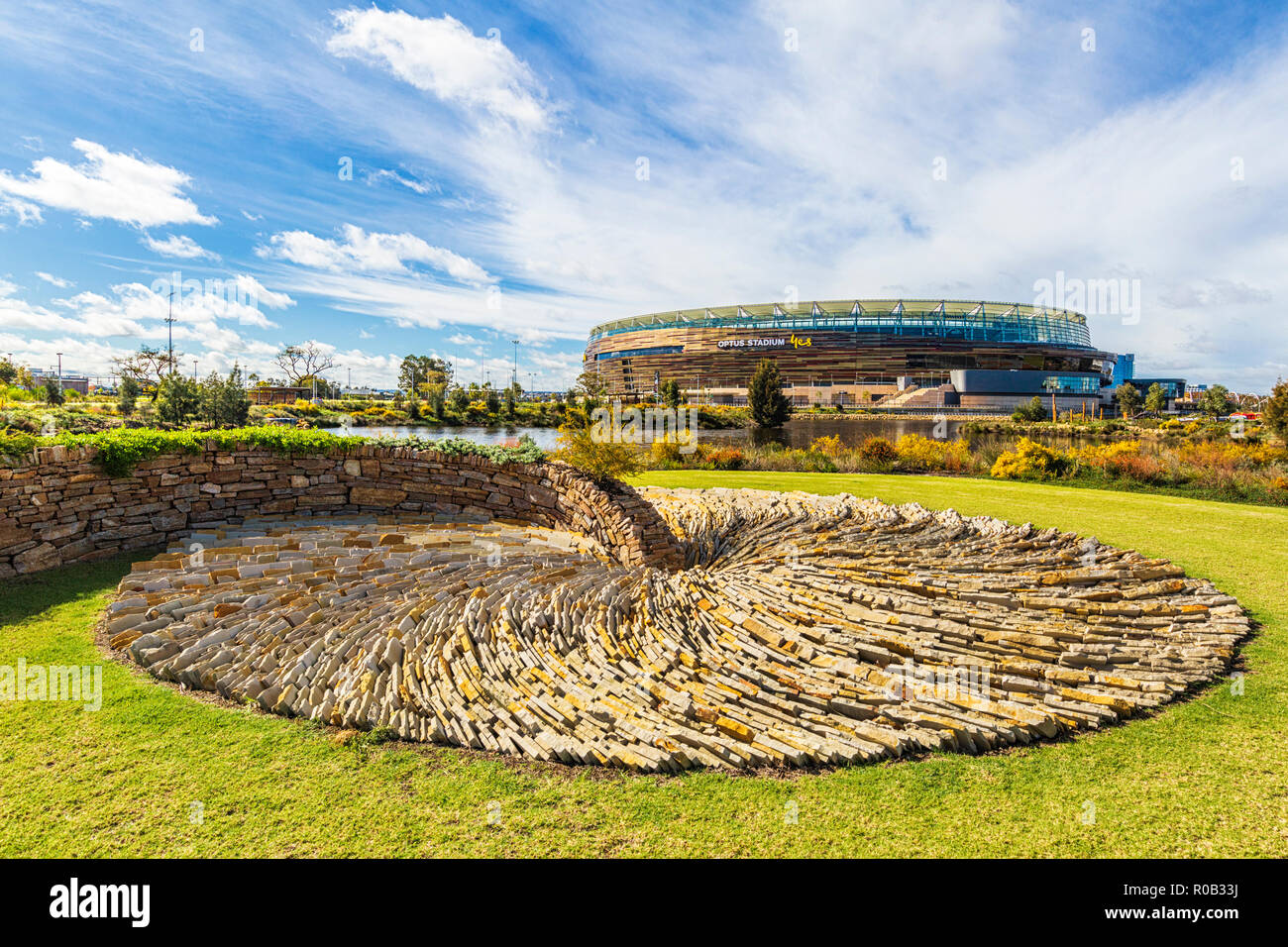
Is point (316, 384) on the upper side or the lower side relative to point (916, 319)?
lower

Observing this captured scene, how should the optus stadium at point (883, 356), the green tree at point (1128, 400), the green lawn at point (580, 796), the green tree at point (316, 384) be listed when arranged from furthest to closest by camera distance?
the optus stadium at point (883, 356)
the green tree at point (316, 384)
the green tree at point (1128, 400)
the green lawn at point (580, 796)

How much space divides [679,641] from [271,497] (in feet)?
24.6

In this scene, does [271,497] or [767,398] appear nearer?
[271,497]

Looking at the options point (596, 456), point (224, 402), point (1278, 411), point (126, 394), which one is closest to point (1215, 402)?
point (1278, 411)

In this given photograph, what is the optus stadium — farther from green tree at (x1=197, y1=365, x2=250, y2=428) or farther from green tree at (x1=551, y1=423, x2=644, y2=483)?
green tree at (x1=551, y1=423, x2=644, y2=483)

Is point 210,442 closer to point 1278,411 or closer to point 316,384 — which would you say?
point 1278,411

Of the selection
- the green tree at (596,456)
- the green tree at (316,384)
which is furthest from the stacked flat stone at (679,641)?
the green tree at (316,384)

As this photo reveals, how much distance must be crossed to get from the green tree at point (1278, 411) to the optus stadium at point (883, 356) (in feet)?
179

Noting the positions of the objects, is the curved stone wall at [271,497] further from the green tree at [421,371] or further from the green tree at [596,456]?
the green tree at [421,371]

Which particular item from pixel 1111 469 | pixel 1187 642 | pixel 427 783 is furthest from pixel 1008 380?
pixel 427 783

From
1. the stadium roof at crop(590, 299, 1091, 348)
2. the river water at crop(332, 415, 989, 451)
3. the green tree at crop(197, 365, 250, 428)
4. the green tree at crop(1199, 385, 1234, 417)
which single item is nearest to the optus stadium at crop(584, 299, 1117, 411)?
the stadium roof at crop(590, 299, 1091, 348)

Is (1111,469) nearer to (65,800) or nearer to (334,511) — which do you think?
(334,511)

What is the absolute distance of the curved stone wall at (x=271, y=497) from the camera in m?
7.24

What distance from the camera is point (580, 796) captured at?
3229 millimetres
